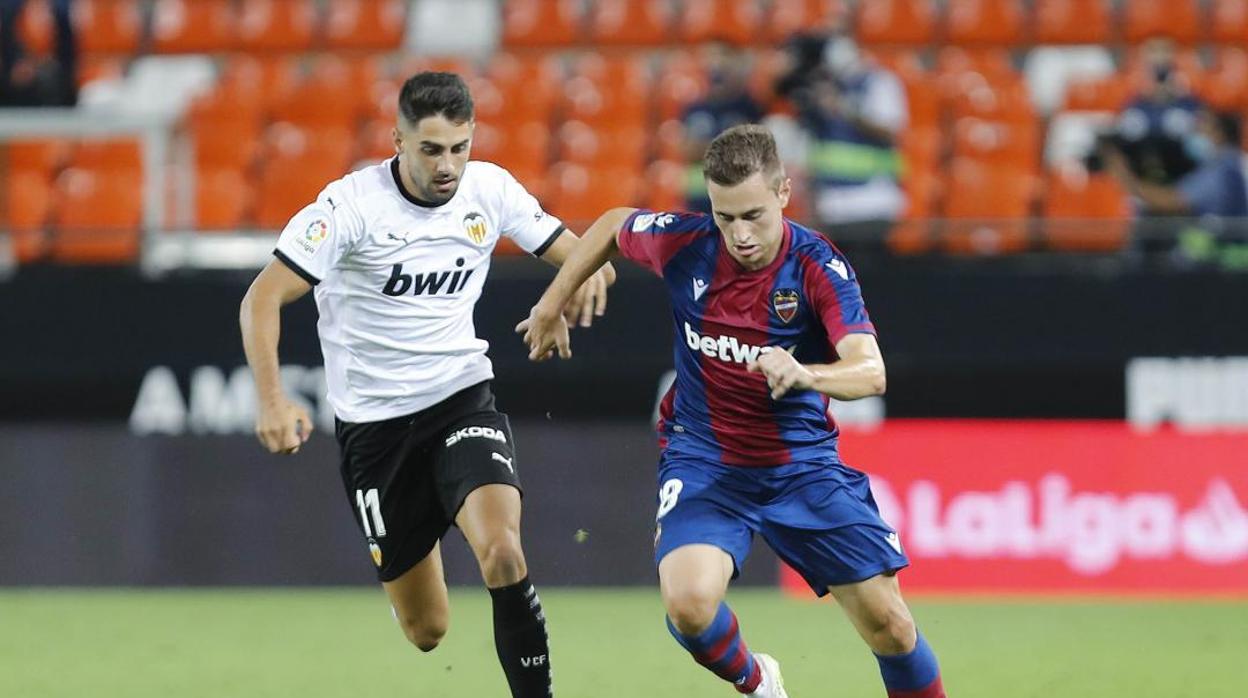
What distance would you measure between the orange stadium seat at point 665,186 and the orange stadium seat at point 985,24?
12.1 feet

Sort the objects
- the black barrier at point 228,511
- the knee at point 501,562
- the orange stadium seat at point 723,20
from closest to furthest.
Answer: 1. the knee at point 501,562
2. the black barrier at point 228,511
3. the orange stadium seat at point 723,20

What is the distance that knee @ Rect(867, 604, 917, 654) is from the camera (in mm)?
6133

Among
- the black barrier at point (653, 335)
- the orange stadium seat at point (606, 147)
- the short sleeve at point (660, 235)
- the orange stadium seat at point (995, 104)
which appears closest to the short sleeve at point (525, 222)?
the short sleeve at point (660, 235)

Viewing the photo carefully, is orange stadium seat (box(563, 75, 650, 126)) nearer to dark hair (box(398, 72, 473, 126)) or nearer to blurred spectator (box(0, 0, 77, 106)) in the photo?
blurred spectator (box(0, 0, 77, 106))

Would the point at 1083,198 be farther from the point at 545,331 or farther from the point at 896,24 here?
the point at 545,331

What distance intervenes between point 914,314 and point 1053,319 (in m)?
0.83

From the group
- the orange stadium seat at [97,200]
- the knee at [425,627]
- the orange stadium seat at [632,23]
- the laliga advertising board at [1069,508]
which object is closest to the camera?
the knee at [425,627]

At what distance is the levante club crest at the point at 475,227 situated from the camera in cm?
716

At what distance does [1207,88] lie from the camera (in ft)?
50.0

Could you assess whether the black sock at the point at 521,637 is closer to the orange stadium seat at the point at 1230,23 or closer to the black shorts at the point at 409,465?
the black shorts at the point at 409,465

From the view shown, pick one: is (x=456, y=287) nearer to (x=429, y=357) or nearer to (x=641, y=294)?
(x=429, y=357)

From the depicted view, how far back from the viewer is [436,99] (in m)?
6.66

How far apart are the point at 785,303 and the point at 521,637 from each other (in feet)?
4.82

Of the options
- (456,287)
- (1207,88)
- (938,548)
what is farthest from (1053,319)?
(456,287)
